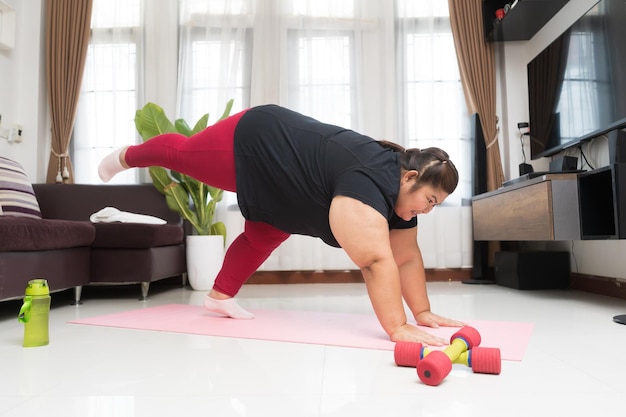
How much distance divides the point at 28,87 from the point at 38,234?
7.47 ft

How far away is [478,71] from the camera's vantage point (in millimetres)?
4043

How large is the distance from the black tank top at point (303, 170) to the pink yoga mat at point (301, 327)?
355 mm

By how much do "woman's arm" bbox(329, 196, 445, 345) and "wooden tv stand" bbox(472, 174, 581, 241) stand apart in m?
1.43

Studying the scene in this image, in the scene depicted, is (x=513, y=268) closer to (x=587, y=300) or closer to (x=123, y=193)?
(x=587, y=300)

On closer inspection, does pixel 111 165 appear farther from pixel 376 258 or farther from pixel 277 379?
pixel 277 379

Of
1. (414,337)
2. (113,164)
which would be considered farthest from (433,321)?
(113,164)

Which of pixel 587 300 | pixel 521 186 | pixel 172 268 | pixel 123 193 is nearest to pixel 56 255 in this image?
pixel 172 268

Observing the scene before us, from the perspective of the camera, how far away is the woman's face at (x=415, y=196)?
1696mm

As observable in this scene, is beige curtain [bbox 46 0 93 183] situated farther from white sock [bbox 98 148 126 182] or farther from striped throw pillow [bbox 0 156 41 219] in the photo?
white sock [bbox 98 148 126 182]

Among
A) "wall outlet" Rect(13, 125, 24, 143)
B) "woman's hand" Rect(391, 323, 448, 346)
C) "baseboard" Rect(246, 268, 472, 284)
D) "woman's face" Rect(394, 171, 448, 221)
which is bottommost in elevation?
"baseboard" Rect(246, 268, 472, 284)

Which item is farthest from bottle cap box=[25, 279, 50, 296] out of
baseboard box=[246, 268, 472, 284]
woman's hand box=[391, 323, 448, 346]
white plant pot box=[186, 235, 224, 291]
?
baseboard box=[246, 268, 472, 284]

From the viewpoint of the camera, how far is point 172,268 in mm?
3395

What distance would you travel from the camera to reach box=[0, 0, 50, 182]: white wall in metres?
3.88

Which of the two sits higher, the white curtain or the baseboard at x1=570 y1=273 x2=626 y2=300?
the white curtain
